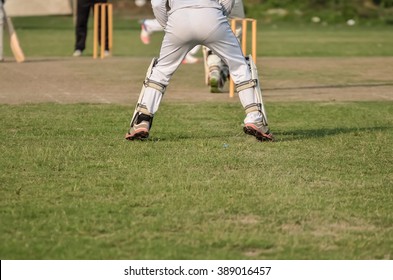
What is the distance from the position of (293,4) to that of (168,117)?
31282 mm

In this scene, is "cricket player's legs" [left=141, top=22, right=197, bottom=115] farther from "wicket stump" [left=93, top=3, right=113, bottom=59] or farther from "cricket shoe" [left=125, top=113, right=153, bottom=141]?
"wicket stump" [left=93, top=3, right=113, bottom=59]

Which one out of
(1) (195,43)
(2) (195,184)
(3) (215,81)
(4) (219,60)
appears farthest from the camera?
(3) (215,81)

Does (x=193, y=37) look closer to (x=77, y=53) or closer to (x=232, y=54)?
(x=232, y=54)

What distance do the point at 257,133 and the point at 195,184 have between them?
2.34m

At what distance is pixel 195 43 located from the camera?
10492 millimetres

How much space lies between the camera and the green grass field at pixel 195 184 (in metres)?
6.63

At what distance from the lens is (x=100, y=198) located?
786 cm

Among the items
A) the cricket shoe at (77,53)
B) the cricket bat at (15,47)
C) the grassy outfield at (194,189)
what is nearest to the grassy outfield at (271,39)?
the cricket shoe at (77,53)

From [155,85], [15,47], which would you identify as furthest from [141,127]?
[15,47]

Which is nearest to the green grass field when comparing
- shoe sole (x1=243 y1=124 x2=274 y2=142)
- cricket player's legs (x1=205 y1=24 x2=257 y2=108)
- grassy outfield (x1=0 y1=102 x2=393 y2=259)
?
grassy outfield (x1=0 y1=102 x2=393 y2=259)

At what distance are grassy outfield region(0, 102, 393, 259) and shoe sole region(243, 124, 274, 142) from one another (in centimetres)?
13

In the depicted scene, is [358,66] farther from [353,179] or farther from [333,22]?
[333,22]

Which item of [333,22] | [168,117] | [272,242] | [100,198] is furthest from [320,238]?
[333,22]

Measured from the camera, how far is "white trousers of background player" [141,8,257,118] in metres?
10.4
